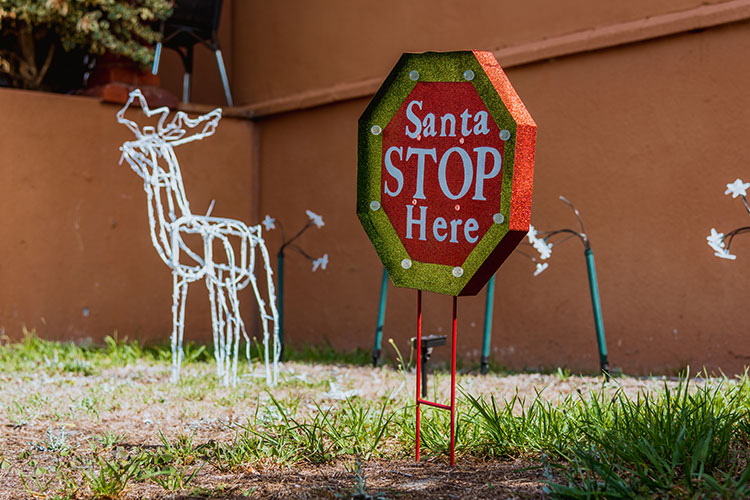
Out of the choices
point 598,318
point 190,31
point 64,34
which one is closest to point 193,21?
point 190,31

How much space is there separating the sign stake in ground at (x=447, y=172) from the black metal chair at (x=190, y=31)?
363 cm

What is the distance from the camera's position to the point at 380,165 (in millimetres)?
2430

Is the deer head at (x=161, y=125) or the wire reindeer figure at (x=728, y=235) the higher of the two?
the deer head at (x=161, y=125)

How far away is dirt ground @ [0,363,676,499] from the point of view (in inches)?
84.7

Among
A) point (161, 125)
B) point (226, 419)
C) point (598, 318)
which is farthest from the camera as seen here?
point (598, 318)

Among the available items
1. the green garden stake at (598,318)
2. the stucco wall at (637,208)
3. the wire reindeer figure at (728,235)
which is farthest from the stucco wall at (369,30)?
the green garden stake at (598,318)

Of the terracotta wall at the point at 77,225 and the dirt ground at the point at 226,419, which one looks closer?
the dirt ground at the point at 226,419

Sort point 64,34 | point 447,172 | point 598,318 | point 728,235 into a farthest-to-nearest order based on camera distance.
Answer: point 64,34 < point 598,318 < point 728,235 < point 447,172

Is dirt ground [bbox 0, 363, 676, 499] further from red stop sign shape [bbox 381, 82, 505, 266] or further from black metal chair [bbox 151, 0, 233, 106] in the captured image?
black metal chair [bbox 151, 0, 233, 106]

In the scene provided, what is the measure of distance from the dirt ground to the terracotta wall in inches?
41.6

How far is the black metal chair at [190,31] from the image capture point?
5621 mm

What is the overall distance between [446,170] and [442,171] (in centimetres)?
1

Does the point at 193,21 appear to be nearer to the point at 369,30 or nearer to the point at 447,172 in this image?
the point at 369,30

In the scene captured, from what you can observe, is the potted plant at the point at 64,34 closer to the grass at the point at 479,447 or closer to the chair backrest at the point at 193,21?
the chair backrest at the point at 193,21
